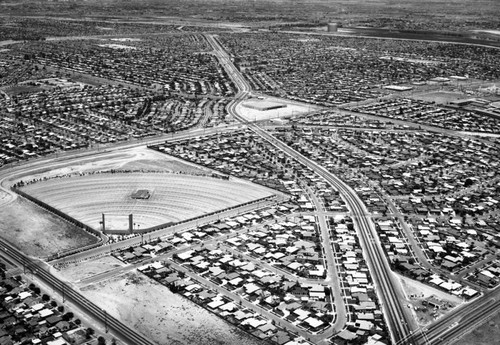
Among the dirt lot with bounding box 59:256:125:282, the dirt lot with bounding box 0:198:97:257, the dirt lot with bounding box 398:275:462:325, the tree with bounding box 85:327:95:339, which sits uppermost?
the dirt lot with bounding box 0:198:97:257

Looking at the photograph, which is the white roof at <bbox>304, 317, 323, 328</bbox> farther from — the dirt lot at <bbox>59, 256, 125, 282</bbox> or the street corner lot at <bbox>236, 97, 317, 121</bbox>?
the street corner lot at <bbox>236, 97, 317, 121</bbox>

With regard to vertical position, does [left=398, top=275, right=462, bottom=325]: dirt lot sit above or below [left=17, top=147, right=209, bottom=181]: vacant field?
below

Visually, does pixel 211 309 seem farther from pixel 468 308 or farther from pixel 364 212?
pixel 364 212

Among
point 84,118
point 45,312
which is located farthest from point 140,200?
point 84,118

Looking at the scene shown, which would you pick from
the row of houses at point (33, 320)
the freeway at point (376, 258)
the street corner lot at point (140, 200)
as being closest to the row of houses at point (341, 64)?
the freeway at point (376, 258)

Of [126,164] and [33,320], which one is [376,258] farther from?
[126,164]

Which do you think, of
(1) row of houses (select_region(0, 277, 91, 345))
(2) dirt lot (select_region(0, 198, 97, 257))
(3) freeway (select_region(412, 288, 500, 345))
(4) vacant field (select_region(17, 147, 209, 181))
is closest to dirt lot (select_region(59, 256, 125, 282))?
(1) row of houses (select_region(0, 277, 91, 345))

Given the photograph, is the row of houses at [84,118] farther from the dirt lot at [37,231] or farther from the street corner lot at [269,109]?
the dirt lot at [37,231]
